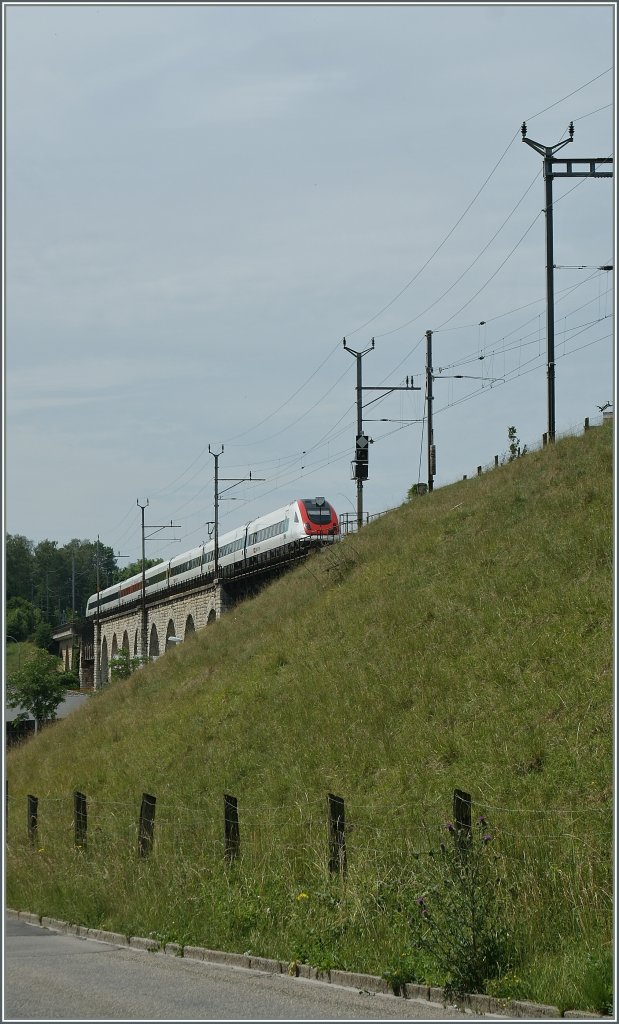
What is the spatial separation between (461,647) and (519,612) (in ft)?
3.77

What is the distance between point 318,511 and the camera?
54969mm

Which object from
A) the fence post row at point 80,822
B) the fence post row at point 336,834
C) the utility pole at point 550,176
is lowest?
the fence post row at point 80,822

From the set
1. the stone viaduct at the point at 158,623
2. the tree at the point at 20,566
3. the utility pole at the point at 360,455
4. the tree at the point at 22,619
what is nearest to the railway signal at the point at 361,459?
the utility pole at the point at 360,455

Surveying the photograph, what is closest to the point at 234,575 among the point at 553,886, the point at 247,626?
the point at 247,626

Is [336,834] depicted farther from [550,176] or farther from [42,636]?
[42,636]

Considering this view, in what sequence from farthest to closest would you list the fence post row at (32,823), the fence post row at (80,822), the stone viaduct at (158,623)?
1. the stone viaduct at (158,623)
2. the fence post row at (32,823)
3. the fence post row at (80,822)

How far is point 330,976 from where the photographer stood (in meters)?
9.06

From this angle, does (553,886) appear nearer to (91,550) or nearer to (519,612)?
(519,612)

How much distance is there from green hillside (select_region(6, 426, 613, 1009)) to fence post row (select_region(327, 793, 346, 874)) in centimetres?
13

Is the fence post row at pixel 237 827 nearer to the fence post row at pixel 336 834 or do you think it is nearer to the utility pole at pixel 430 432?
the fence post row at pixel 336 834

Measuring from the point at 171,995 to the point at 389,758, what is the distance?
9220 millimetres

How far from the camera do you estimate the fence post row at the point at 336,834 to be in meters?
11.3

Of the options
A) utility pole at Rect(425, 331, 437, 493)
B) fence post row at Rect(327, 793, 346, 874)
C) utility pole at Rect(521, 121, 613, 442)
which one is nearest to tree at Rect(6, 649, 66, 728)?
utility pole at Rect(425, 331, 437, 493)

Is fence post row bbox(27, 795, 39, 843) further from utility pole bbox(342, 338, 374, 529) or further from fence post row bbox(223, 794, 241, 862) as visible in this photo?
utility pole bbox(342, 338, 374, 529)
